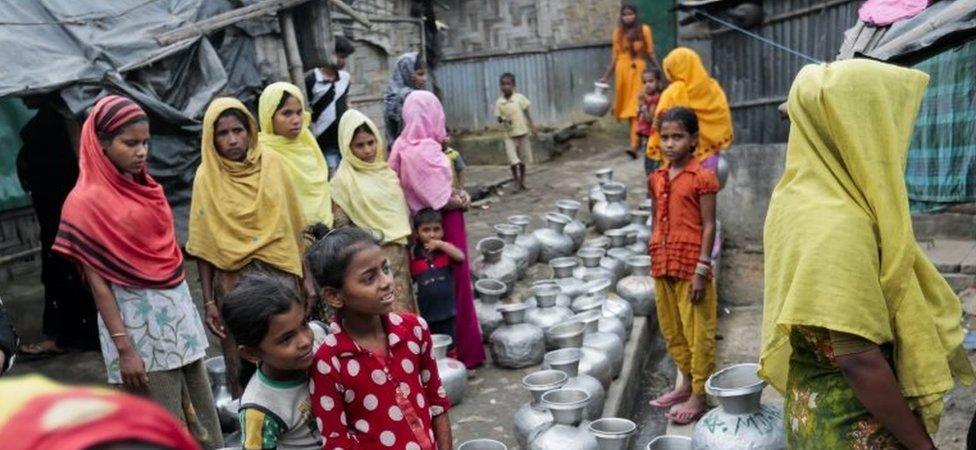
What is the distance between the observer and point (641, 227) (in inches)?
314

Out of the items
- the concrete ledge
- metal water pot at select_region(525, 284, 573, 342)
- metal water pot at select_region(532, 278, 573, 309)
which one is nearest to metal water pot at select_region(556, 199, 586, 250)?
the concrete ledge

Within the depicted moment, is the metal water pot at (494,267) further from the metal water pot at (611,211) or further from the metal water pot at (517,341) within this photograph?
the metal water pot at (611,211)

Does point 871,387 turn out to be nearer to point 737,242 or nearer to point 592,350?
point 592,350


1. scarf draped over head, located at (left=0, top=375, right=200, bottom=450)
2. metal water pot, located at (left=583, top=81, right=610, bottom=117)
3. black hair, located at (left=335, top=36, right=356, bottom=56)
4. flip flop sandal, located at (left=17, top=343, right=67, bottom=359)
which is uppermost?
black hair, located at (left=335, top=36, right=356, bottom=56)

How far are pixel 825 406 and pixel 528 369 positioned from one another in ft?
11.0

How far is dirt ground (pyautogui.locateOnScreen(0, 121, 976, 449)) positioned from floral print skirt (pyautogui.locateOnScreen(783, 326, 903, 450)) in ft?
5.44

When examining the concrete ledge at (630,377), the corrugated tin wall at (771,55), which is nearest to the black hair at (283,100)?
the concrete ledge at (630,377)

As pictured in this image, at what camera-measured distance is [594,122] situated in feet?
50.5

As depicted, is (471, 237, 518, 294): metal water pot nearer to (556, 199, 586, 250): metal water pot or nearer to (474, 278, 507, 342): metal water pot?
(474, 278, 507, 342): metal water pot

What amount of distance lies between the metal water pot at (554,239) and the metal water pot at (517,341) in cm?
224

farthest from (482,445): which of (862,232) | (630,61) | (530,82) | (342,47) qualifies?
(530,82)

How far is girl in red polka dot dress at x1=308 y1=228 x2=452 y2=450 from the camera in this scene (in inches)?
97.3

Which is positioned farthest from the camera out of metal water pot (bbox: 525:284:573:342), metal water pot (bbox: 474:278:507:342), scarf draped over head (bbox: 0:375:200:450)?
metal water pot (bbox: 474:278:507:342)

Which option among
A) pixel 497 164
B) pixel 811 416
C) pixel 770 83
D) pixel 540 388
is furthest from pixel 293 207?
pixel 497 164
